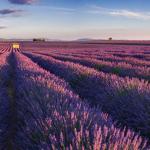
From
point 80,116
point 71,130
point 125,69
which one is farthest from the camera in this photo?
point 125,69

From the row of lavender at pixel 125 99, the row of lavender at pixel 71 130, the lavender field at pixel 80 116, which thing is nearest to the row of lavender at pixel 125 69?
the lavender field at pixel 80 116

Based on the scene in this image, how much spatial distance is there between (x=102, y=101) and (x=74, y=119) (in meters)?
3.44

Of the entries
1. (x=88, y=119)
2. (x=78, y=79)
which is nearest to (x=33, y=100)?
(x=88, y=119)

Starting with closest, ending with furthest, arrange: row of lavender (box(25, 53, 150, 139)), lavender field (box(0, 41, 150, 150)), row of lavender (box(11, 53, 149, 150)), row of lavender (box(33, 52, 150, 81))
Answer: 1. row of lavender (box(11, 53, 149, 150))
2. lavender field (box(0, 41, 150, 150))
3. row of lavender (box(25, 53, 150, 139))
4. row of lavender (box(33, 52, 150, 81))

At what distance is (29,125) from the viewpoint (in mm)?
5078

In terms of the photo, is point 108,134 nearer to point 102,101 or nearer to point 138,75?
point 102,101

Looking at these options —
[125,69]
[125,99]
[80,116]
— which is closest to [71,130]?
[80,116]

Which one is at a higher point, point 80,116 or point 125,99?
point 80,116

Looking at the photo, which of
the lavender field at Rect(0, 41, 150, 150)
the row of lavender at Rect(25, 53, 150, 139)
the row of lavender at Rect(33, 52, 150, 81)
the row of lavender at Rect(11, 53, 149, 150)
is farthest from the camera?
the row of lavender at Rect(33, 52, 150, 81)

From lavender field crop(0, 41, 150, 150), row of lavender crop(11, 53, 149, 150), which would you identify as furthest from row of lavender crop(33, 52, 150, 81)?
row of lavender crop(11, 53, 149, 150)

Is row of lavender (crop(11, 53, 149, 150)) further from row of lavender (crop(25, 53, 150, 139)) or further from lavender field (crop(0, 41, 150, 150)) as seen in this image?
row of lavender (crop(25, 53, 150, 139))

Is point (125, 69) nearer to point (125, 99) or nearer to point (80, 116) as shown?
point (125, 99)

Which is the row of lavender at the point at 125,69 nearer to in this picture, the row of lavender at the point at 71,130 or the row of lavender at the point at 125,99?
the row of lavender at the point at 125,99

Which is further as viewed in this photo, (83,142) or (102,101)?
(102,101)
